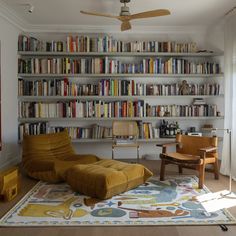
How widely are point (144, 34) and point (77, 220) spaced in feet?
14.1

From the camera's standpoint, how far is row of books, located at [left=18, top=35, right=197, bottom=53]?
231 inches

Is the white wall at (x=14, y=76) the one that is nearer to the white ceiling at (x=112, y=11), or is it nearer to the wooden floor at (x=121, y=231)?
the white ceiling at (x=112, y=11)

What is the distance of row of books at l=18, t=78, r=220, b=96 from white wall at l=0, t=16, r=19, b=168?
357 millimetres

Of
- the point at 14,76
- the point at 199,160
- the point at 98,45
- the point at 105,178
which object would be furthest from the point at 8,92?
the point at 199,160

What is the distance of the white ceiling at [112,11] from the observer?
460cm

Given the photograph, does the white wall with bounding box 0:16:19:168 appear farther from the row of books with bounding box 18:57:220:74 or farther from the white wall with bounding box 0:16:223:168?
the row of books with bounding box 18:57:220:74

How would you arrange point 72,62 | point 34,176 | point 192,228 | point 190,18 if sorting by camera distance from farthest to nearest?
1. point 72,62
2. point 190,18
3. point 34,176
4. point 192,228

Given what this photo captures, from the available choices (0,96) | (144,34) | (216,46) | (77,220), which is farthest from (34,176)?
(216,46)

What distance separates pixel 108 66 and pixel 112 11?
3.78 feet

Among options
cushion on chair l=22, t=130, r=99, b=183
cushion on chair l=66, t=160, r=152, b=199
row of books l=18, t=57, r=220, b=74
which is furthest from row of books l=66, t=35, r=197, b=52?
cushion on chair l=66, t=160, r=152, b=199

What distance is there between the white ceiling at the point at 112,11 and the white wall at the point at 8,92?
380 mm

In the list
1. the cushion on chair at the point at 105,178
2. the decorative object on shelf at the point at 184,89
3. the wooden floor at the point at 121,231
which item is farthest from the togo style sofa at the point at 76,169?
the decorative object on shelf at the point at 184,89

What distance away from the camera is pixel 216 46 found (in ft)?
20.1

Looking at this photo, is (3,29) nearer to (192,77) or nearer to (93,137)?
(93,137)
